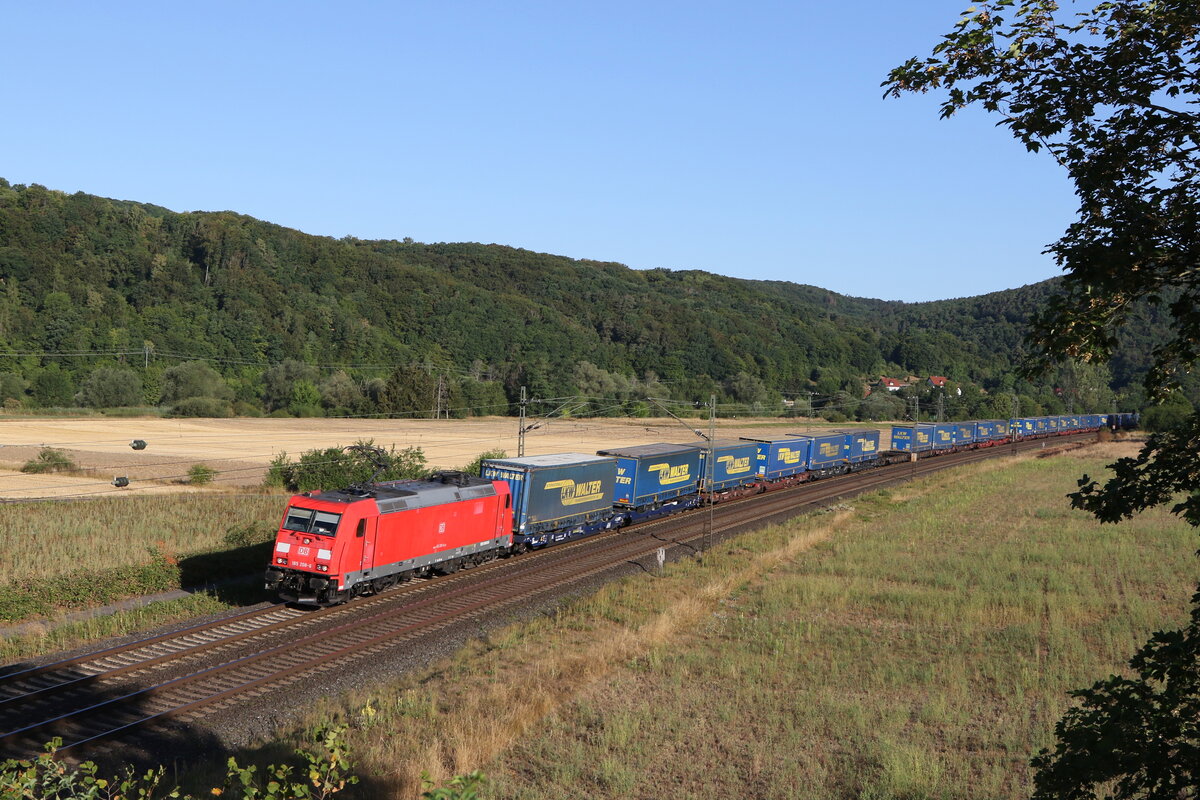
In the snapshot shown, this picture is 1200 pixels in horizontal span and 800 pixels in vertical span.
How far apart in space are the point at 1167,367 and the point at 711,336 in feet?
621

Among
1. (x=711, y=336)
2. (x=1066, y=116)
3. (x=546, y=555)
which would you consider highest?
(x=711, y=336)

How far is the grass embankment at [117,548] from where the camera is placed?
25188 mm

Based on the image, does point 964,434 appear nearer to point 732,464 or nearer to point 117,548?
point 732,464

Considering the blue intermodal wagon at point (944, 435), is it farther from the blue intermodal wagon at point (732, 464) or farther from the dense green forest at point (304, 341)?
the blue intermodal wagon at point (732, 464)

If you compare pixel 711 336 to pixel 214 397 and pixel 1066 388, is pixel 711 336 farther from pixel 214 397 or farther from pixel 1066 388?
pixel 214 397

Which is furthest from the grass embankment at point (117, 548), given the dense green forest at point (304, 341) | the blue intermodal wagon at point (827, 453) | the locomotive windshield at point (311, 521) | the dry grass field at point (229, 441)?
the dense green forest at point (304, 341)

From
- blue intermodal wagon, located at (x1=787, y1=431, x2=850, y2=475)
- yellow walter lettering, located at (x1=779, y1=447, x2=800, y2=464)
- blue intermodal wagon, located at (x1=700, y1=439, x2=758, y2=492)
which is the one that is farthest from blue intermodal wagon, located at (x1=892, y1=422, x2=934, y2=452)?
blue intermodal wagon, located at (x1=700, y1=439, x2=758, y2=492)

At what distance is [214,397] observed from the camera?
108m

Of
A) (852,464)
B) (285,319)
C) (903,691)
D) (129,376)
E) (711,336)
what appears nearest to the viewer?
(903,691)

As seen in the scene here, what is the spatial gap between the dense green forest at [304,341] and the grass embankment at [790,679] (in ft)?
230

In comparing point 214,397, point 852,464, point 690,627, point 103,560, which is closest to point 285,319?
point 214,397

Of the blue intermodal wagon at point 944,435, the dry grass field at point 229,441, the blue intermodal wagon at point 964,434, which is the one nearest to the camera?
the dry grass field at point 229,441

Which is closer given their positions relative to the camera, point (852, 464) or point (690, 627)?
point (690, 627)

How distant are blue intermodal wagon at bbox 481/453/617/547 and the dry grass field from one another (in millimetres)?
25698
